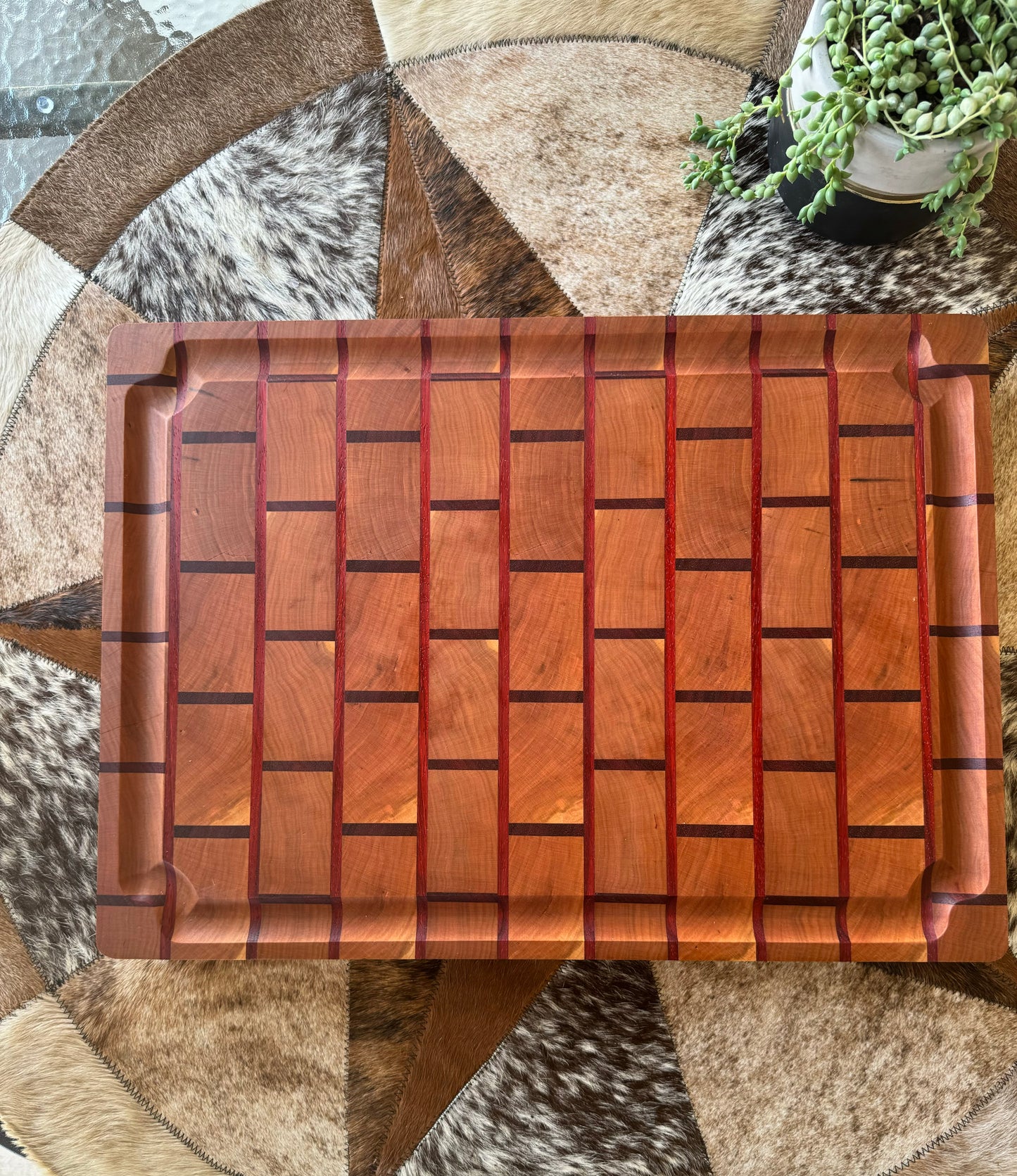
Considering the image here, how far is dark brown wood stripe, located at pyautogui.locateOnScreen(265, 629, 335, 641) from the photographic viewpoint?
785 millimetres

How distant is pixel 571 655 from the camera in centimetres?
78

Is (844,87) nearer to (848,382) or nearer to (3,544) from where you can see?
(848,382)

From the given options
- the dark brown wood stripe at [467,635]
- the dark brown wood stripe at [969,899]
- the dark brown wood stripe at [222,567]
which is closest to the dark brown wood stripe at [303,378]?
the dark brown wood stripe at [222,567]

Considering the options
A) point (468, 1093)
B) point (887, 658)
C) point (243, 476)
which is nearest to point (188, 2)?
point (243, 476)

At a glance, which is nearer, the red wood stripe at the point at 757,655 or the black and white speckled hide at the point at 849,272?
the red wood stripe at the point at 757,655

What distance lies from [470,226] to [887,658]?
2.40 ft

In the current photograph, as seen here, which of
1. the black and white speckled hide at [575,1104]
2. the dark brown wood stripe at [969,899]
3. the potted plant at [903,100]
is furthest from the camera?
the black and white speckled hide at [575,1104]

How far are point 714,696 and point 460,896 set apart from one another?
35 cm

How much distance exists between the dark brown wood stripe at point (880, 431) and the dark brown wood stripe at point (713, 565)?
0.18 meters

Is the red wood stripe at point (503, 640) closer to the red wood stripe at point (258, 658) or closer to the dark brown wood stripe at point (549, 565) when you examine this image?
the dark brown wood stripe at point (549, 565)

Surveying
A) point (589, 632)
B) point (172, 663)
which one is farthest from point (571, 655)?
point (172, 663)

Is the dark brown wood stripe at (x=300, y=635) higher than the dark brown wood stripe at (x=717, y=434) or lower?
lower

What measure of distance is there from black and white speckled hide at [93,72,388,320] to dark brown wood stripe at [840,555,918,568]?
2.16 feet

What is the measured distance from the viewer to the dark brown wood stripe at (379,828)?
0.77 m
